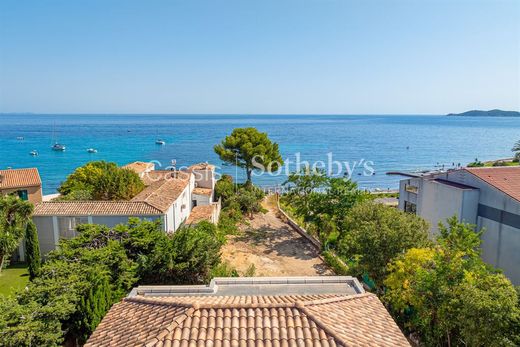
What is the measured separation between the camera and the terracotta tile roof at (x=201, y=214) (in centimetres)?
2546

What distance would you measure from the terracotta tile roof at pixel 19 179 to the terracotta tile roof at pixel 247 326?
21.2m

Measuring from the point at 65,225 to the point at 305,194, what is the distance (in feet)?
57.8

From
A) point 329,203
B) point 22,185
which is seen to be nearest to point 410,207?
point 329,203

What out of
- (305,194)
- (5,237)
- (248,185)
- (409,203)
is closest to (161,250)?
(5,237)

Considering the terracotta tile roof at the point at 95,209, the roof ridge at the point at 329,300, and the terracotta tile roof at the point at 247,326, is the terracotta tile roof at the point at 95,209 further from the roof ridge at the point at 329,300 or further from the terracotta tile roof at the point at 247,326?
the roof ridge at the point at 329,300

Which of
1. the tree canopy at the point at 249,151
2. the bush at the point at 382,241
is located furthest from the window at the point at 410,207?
the tree canopy at the point at 249,151

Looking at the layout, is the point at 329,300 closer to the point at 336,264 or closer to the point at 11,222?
the point at 336,264

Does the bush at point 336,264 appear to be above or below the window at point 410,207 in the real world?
below

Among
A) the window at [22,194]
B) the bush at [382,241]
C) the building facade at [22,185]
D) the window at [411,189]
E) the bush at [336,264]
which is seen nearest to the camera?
the bush at [382,241]

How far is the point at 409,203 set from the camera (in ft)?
87.5

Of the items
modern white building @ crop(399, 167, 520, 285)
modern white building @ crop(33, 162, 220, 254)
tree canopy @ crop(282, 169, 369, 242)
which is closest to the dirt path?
tree canopy @ crop(282, 169, 369, 242)

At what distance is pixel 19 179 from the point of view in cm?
2567

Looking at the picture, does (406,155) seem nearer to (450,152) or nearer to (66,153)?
(450,152)

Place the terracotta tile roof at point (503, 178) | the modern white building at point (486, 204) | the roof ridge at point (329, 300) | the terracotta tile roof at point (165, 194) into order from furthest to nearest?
the terracotta tile roof at point (165, 194) → the terracotta tile roof at point (503, 178) → the modern white building at point (486, 204) → the roof ridge at point (329, 300)
